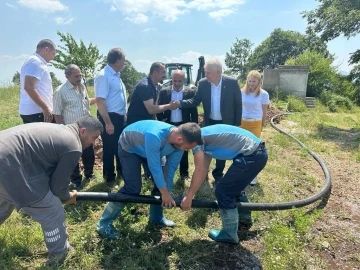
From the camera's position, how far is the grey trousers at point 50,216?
7.92ft

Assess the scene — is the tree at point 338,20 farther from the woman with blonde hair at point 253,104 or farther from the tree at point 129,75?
the tree at point 129,75

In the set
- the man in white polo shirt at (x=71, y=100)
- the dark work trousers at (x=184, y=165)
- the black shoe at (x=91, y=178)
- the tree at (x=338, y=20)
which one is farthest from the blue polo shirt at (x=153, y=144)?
the tree at (x=338, y=20)

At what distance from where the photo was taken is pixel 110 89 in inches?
157

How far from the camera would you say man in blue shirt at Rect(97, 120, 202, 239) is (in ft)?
8.41

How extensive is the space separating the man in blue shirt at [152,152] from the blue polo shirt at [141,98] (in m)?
1.00

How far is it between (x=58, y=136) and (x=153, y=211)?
4.91 feet

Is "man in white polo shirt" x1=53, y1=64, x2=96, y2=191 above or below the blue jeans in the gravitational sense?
above

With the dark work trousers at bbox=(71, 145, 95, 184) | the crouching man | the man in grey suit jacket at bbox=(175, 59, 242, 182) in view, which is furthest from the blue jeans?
the dark work trousers at bbox=(71, 145, 95, 184)

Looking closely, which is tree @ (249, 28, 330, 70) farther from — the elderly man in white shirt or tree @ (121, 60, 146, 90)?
the elderly man in white shirt

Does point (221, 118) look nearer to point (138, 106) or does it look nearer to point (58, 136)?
point (138, 106)

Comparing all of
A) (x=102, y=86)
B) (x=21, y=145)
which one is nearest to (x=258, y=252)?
(x=21, y=145)

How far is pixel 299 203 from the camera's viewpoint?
3.64 meters

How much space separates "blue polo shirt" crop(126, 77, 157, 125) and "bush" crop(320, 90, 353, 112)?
16.3 m

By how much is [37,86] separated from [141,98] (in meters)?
1.35
